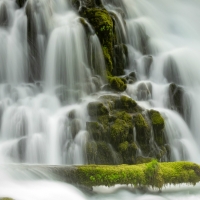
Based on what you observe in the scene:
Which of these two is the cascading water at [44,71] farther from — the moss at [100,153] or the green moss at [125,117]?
the green moss at [125,117]

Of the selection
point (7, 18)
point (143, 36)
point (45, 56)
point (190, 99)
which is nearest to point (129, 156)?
point (190, 99)

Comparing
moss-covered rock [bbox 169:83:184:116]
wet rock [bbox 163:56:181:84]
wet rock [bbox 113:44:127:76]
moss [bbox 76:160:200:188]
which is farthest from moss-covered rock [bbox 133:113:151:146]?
wet rock [bbox 163:56:181:84]

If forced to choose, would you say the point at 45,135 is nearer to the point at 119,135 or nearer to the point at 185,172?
the point at 119,135

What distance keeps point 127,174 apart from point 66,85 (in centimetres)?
559

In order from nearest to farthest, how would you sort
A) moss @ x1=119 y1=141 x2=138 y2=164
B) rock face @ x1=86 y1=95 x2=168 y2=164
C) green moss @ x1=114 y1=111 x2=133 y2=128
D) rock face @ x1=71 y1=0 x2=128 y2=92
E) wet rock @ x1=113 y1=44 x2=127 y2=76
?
rock face @ x1=86 y1=95 x2=168 y2=164, moss @ x1=119 y1=141 x2=138 y2=164, green moss @ x1=114 y1=111 x2=133 y2=128, rock face @ x1=71 y1=0 x2=128 y2=92, wet rock @ x1=113 y1=44 x2=127 y2=76

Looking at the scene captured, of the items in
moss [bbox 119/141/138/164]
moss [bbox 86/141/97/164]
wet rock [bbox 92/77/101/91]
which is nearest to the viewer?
moss [bbox 86/141/97/164]

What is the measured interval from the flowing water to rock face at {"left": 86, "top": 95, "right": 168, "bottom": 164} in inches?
13.4

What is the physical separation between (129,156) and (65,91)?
3709mm

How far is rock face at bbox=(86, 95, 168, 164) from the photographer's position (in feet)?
27.8

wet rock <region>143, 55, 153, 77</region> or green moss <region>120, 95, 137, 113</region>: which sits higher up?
wet rock <region>143, 55, 153, 77</region>

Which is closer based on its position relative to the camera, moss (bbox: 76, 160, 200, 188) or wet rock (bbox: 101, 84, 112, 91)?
moss (bbox: 76, 160, 200, 188)

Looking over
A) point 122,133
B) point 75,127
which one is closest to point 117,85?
Answer: point 122,133

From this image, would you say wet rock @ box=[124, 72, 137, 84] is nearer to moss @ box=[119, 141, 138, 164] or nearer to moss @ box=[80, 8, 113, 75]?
→ moss @ box=[80, 8, 113, 75]

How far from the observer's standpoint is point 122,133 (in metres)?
8.73
